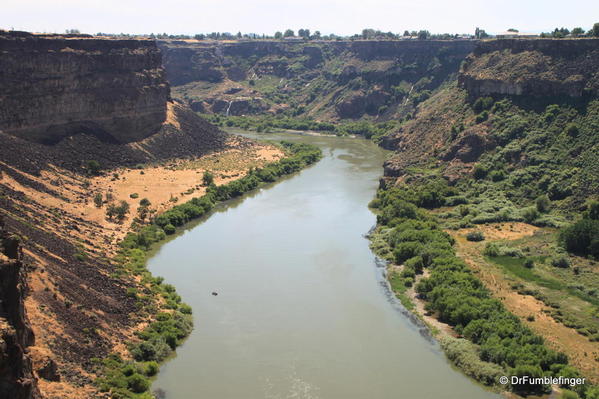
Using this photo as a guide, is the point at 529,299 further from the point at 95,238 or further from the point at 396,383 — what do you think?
the point at 95,238

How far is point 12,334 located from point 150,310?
19.4 m

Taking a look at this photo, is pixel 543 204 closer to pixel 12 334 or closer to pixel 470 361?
pixel 470 361

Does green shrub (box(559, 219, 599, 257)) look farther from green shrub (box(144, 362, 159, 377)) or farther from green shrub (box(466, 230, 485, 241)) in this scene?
green shrub (box(144, 362, 159, 377))

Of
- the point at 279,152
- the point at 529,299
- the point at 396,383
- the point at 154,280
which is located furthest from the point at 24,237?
the point at 279,152

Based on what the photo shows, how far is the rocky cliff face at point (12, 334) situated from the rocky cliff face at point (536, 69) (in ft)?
233

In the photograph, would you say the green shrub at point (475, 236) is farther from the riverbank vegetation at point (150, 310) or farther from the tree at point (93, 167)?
the tree at point (93, 167)

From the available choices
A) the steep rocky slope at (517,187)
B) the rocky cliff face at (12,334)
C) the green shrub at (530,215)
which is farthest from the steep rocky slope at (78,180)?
the green shrub at (530,215)

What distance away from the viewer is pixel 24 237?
45.6 meters

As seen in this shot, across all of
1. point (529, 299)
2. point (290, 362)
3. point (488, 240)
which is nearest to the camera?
point (290, 362)

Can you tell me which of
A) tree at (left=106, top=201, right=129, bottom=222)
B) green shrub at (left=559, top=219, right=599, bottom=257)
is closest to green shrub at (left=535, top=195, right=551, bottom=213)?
green shrub at (left=559, top=219, right=599, bottom=257)

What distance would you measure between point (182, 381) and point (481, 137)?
190 feet

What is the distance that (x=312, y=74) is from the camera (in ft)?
579

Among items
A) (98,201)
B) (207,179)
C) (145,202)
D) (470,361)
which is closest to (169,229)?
(145,202)

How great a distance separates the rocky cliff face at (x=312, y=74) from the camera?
149m
